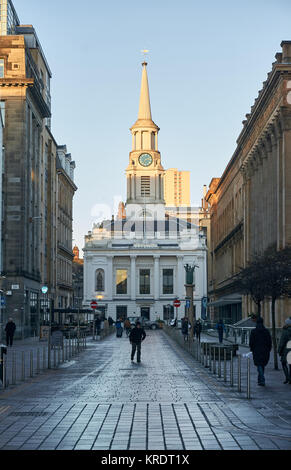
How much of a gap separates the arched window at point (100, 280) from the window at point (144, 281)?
5860 mm

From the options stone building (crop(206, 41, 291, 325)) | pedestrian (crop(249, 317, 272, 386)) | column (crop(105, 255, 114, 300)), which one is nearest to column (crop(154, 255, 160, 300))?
column (crop(105, 255, 114, 300))

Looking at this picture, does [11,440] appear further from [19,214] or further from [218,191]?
[218,191]

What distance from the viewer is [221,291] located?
89.2 m

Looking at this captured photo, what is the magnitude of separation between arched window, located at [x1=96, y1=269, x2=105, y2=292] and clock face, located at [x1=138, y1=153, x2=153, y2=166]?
2221 centimetres

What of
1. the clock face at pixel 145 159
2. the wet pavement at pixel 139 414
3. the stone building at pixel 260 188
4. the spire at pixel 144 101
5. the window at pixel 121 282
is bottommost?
the wet pavement at pixel 139 414

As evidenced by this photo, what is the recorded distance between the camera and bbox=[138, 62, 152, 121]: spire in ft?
445

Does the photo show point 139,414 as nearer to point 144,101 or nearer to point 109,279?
point 109,279

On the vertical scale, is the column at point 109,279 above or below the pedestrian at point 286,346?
above

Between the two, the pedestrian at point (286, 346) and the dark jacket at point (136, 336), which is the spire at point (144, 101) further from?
the pedestrian at point (286, 346)

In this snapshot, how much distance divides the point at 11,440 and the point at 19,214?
4300 cm

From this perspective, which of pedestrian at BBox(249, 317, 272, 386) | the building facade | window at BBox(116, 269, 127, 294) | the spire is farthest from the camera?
the spire

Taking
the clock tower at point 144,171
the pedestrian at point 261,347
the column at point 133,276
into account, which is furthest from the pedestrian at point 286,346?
the clock tower at point 144,171

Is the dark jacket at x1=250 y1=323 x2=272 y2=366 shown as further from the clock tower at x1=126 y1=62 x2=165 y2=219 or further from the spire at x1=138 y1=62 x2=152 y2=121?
the spire at x1=138 y1=62 x2=152 y2=121

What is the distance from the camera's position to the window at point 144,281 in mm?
122438
